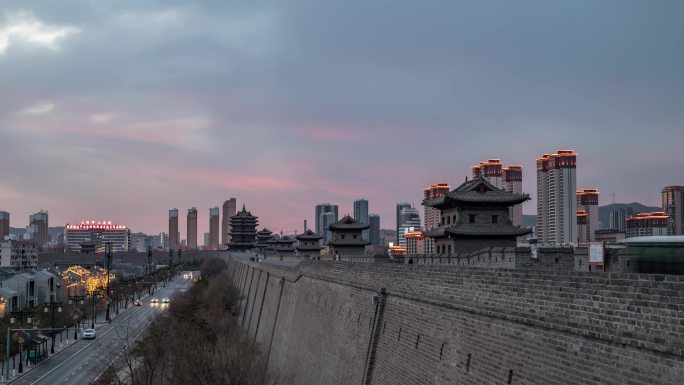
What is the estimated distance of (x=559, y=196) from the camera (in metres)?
142

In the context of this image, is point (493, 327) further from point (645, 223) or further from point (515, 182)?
point (515, 182)

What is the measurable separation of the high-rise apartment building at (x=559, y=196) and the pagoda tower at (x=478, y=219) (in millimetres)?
106785

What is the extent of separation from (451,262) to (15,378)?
30204mm

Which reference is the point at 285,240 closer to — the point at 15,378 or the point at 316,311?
the point at 15,378

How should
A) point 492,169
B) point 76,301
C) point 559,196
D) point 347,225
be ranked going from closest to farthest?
point 347,225, point 76,301, point 559,196, point 492,169

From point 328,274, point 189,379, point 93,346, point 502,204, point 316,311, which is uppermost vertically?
point 502,204

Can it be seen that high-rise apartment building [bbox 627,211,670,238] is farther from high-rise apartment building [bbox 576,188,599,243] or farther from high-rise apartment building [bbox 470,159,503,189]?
high-rise apartment building [bbox 470,159,503,189]

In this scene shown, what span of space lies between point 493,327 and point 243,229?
454 ft

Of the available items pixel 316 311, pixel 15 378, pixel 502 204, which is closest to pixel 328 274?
pixel 316 311

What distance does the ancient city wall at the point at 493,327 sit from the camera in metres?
8.20

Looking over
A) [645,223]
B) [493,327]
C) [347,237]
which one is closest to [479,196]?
[493,327]

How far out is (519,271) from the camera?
1153 cm

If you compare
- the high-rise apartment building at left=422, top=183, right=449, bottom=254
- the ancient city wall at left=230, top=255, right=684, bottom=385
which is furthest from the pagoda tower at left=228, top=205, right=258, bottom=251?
the ancient city wall at left=230, top=255, right=684, bottom=385

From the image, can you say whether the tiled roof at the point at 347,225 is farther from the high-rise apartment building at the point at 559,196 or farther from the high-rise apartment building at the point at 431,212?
the high-rise apartment building at the point at 559,196
